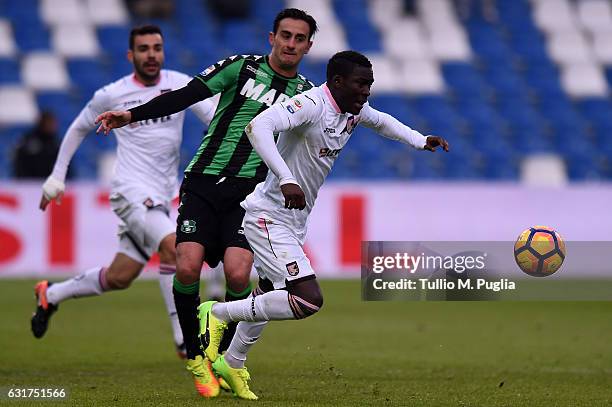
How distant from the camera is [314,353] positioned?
1006 cm

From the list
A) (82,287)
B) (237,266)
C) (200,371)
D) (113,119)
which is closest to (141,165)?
(82,287)

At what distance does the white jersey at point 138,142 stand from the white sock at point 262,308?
2521mm

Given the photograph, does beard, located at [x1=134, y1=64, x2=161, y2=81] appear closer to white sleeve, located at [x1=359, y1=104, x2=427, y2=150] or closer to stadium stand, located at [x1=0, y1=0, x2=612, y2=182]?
white sleeve, located at [x1=359, y1=104, x2=427, y2=150]

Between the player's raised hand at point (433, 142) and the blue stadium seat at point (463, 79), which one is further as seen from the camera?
the blue stadium seat at point (463, 79)

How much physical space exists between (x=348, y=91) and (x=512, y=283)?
57.5 inches

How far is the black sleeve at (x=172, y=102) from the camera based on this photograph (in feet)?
23.5

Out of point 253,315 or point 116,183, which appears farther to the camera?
point 116,183

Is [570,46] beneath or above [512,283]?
above

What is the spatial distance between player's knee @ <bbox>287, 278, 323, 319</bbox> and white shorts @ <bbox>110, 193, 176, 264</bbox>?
256 centimetres

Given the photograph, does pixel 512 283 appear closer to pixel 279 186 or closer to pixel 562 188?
pixel 279 186

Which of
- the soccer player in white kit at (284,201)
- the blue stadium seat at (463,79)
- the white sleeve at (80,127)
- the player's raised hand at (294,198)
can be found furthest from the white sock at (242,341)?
the blue stadium seat at (463,79)

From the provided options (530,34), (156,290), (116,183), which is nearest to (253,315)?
(116,183)

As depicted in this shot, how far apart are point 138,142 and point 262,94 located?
6.96ft

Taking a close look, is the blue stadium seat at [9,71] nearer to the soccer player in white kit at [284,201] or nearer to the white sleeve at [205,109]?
the white sleeve at [205,109]
